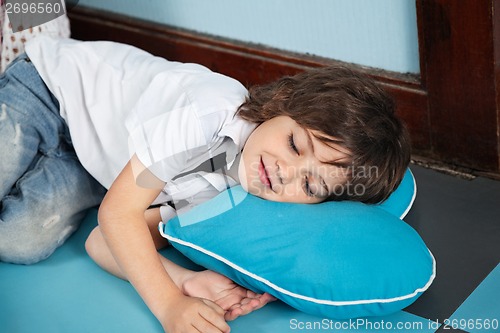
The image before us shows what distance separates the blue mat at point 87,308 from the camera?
115 cm

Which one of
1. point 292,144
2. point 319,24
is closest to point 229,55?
point 319,24

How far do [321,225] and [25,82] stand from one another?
671mm

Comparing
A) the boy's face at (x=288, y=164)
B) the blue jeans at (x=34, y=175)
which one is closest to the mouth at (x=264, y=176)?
the boy's face at (x=288, y=164)

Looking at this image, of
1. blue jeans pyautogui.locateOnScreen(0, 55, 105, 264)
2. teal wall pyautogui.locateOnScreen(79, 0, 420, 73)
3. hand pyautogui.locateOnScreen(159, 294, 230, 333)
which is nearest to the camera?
hand pyautogui.locateOnScreen(159, 294, 230, 333)

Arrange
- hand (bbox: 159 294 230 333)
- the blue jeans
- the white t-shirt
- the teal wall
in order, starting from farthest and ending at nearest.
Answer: the teal wall → the blue jeans → the white t-shirt → hand (bbox: 159 294 230 333)

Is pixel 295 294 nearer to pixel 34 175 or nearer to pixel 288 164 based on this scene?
pixel 288 164

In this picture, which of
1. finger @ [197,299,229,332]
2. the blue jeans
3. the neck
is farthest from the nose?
the blue jeans

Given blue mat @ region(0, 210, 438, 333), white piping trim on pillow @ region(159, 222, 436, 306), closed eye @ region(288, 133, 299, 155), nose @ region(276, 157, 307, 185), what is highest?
closed eye @ region(288, 133, 299, 155)

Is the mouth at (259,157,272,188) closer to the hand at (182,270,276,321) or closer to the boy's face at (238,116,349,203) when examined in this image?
the boy's face at (238,116,349,203)

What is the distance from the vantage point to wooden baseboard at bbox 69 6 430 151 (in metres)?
1.60

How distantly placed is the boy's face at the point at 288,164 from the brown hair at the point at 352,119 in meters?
0.01

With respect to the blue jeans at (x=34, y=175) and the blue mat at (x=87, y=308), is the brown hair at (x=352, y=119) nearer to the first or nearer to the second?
the blue mat at (x=87, y=308)

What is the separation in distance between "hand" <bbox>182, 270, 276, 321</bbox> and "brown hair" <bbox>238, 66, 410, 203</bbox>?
20 centimetres

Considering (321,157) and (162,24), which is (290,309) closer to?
(321,157)
